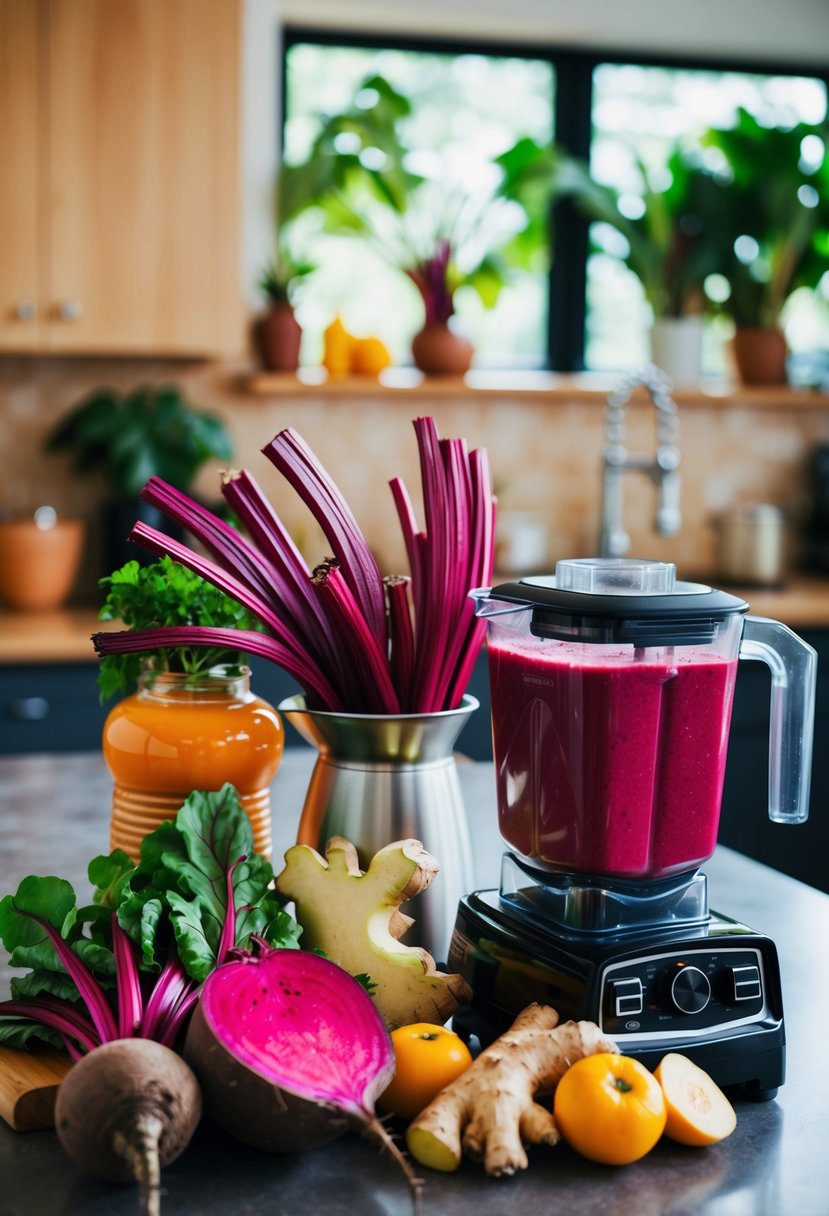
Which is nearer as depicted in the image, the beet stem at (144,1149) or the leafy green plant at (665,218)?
the beet stem at (144,1149)

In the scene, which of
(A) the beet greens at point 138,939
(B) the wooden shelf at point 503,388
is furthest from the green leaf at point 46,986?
(B) the wooden shelf at point 503,388

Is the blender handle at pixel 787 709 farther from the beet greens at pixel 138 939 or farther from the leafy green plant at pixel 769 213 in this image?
the leafy green plant at pixel 769 213

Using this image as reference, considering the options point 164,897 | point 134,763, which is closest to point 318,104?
point 134,763

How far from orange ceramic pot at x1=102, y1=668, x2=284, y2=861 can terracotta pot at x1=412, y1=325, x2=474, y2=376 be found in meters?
2.53

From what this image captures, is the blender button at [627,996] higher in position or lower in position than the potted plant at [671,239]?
lower

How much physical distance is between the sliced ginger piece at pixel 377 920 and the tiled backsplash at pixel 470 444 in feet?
7.63

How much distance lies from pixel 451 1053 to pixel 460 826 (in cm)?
28

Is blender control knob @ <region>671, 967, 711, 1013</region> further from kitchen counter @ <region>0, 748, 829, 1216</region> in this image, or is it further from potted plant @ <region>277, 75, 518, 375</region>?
potted plant @ <region>277, 75, 518, 375</region>

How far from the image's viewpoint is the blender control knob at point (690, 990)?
0.95 meters

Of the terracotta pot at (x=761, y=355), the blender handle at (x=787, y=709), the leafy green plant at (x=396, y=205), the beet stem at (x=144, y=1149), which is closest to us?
the beet stem at (x=144, y=1149)

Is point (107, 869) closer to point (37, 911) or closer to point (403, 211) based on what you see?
point (37, 911)

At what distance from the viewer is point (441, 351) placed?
11.9 ft

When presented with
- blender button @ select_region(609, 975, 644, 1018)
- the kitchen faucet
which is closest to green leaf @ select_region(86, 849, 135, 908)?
blender button @ select_region(609, 975, 644, 1018)

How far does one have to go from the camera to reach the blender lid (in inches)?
37.0
